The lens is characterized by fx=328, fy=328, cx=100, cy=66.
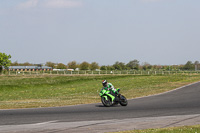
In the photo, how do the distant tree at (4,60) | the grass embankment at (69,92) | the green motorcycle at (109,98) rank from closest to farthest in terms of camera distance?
1. the green motorcycle at (109,98)
2. the grass embankment at (69,92)
3. the distant tree at (4,60)

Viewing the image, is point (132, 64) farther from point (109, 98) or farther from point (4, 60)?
point (109, 98)

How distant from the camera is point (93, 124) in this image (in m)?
12.6

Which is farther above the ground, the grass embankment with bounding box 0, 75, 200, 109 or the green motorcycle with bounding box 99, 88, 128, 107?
the green motorcycle with bounding box 99, 88, 128, 107

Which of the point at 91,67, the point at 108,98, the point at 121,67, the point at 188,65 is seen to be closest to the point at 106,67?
the point at 121,67

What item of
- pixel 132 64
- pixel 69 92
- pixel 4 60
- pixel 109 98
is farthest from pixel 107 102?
pixel 132 64

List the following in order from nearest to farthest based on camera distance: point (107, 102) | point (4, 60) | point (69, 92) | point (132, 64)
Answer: point (107, 102), point (69, 92), point (4, 60), point (132, 64)

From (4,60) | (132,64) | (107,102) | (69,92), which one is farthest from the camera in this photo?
(132,64)

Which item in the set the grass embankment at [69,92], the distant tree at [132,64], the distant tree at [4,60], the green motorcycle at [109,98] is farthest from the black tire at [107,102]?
the distant tree at [132,64]

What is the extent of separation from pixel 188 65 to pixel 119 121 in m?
144

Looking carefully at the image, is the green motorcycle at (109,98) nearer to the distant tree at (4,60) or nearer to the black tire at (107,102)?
the black tire at (107,102)

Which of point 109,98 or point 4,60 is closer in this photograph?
point 109,98

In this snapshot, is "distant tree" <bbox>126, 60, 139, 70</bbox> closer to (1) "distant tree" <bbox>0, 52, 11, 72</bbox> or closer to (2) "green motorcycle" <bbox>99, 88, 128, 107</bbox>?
(1) "distant tree" <bbox>0, 52, 11, 72</bbox>

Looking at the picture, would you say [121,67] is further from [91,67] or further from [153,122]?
[153,122]

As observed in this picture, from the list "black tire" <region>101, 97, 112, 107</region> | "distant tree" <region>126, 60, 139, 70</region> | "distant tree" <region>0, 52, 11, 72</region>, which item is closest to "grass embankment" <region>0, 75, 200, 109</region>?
"black tire" <region>101, 97, 112, 107</region>
